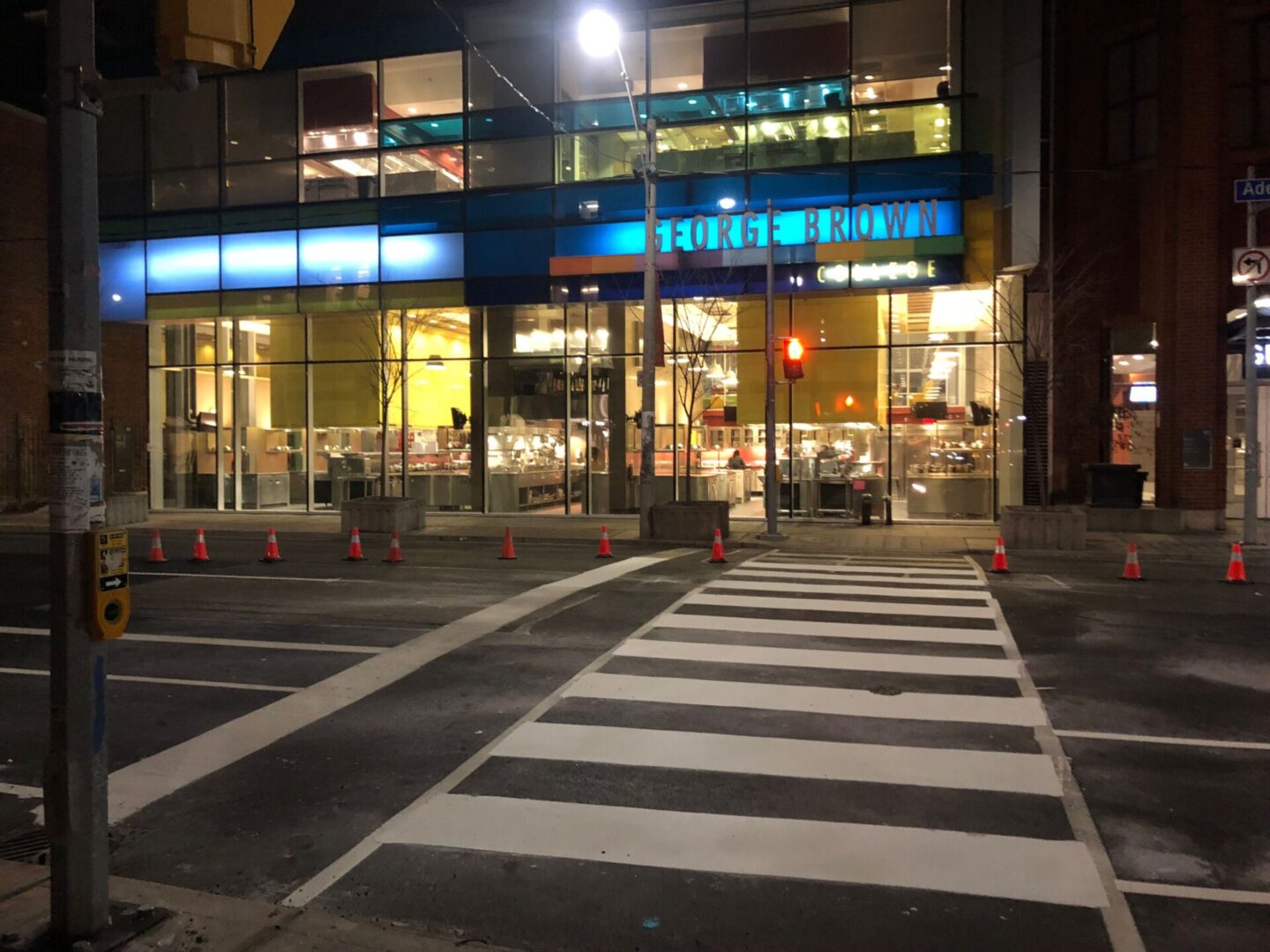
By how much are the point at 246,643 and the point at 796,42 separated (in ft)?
65.3

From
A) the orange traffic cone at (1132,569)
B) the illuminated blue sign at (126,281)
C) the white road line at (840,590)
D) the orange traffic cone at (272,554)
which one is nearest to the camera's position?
the white road line at (840,590)

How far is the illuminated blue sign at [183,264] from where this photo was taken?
1086 inches

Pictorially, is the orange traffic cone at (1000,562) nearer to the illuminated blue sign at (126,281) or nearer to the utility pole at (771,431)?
the utility pole at (771,431)

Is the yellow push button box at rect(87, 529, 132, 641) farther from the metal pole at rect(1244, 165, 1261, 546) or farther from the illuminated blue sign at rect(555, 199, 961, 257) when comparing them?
the illuminated blue sign at rect(555, 199, 961, 257)

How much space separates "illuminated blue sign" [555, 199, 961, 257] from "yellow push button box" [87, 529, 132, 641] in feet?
Result: 67.4

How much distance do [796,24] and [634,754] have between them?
21.8 m

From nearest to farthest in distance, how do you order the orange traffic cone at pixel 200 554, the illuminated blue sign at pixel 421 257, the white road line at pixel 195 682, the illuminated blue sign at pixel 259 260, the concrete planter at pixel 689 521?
the white road line at pixel 195 682 < the orange traffic cone at pixel 200 554 < the concrete planter at pixel 689 521 < the illuminated blue sign at pixel 421 257 < the illuminated blue sign at pixel 259 260

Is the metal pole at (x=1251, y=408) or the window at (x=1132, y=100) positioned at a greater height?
the window at (x=1132, y=100)

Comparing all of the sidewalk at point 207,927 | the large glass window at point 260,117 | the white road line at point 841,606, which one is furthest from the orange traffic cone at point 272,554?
the large glass window at point 260,117

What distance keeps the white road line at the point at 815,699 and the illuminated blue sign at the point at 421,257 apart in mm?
19374

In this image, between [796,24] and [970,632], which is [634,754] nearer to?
[970,632]

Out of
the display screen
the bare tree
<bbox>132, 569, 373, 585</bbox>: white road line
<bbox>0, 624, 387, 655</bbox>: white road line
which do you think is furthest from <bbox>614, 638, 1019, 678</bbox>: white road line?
the display screen

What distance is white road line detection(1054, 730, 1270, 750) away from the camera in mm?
6777

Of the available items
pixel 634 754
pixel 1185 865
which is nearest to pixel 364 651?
pixel 634 754
